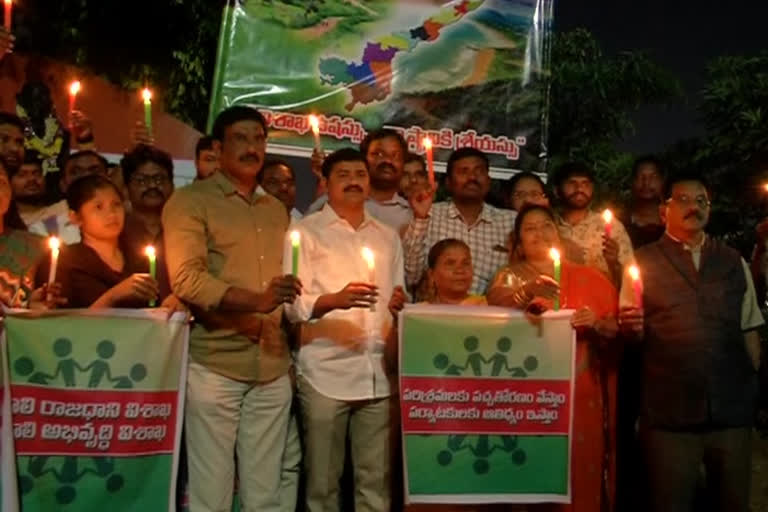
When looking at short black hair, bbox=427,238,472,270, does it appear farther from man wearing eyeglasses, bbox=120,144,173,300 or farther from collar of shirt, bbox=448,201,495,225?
man wearing eyeglasses, bbox=120,144,173,300

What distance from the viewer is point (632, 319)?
16.0ft

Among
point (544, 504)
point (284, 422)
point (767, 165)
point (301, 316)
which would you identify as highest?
point (767, 165)

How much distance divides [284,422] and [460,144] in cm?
348

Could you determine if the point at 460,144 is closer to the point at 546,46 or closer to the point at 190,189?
the point at 546,46

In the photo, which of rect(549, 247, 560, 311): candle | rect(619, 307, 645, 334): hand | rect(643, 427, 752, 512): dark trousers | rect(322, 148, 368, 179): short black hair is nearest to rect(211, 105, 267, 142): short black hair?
rect(322, 148, 368, 179): short black hair

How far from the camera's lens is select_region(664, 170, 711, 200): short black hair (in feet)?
16.9

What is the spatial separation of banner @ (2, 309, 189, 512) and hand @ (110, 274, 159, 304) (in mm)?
133

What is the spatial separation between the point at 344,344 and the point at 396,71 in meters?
3.31

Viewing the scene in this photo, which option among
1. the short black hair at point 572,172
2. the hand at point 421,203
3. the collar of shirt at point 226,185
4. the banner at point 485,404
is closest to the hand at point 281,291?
the collar of shirt at point 226,185

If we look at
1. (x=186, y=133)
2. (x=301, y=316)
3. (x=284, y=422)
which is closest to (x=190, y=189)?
(x=301, y=316)

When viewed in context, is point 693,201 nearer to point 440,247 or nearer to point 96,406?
point 440,247

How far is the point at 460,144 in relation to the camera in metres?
7.60

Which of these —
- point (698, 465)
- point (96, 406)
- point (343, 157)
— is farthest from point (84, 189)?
point (698, 465)

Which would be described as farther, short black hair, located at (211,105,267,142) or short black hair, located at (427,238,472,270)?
short black hair, located at (427,238,472,270)
